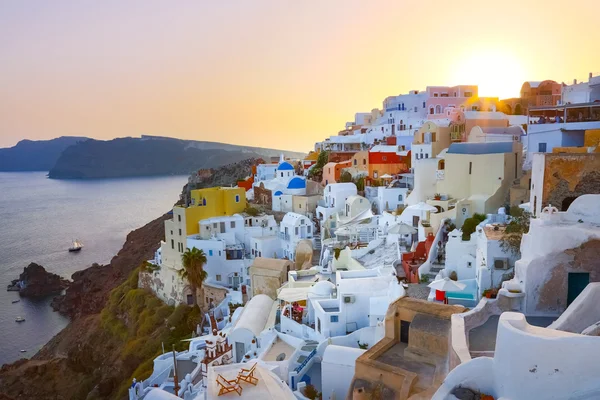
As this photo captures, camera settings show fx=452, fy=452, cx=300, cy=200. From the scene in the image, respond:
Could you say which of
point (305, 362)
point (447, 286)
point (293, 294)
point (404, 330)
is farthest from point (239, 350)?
point (447, 286)

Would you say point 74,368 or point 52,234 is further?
point 52,234

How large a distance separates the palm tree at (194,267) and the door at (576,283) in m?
25.5

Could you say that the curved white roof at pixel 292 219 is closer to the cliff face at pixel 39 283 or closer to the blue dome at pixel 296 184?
the blue dome at pixel 296 184

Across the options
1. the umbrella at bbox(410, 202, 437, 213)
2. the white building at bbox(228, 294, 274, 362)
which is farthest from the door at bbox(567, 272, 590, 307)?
the white building at bbox(228, 294, 274, 362)

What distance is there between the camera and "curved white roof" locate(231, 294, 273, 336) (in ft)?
76.1

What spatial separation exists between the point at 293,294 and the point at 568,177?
548 inches

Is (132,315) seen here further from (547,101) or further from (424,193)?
(547,101)

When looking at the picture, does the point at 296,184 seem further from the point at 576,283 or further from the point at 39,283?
the point at 39,283

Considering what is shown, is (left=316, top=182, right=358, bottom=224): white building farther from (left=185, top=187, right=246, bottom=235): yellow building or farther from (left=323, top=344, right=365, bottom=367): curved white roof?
(left=323, top=344, right=365, bottom=367): curved white roof

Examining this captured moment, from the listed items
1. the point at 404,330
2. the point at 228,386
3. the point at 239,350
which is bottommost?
the point at 239,350

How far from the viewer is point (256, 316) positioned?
24594 millimetres

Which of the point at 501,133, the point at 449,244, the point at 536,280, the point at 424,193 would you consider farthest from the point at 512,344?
the point at 501,133

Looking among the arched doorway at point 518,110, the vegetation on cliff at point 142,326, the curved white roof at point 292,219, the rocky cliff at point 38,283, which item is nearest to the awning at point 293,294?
the vegetation on cliff at point 142,326

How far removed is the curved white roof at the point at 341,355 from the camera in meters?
15.7
